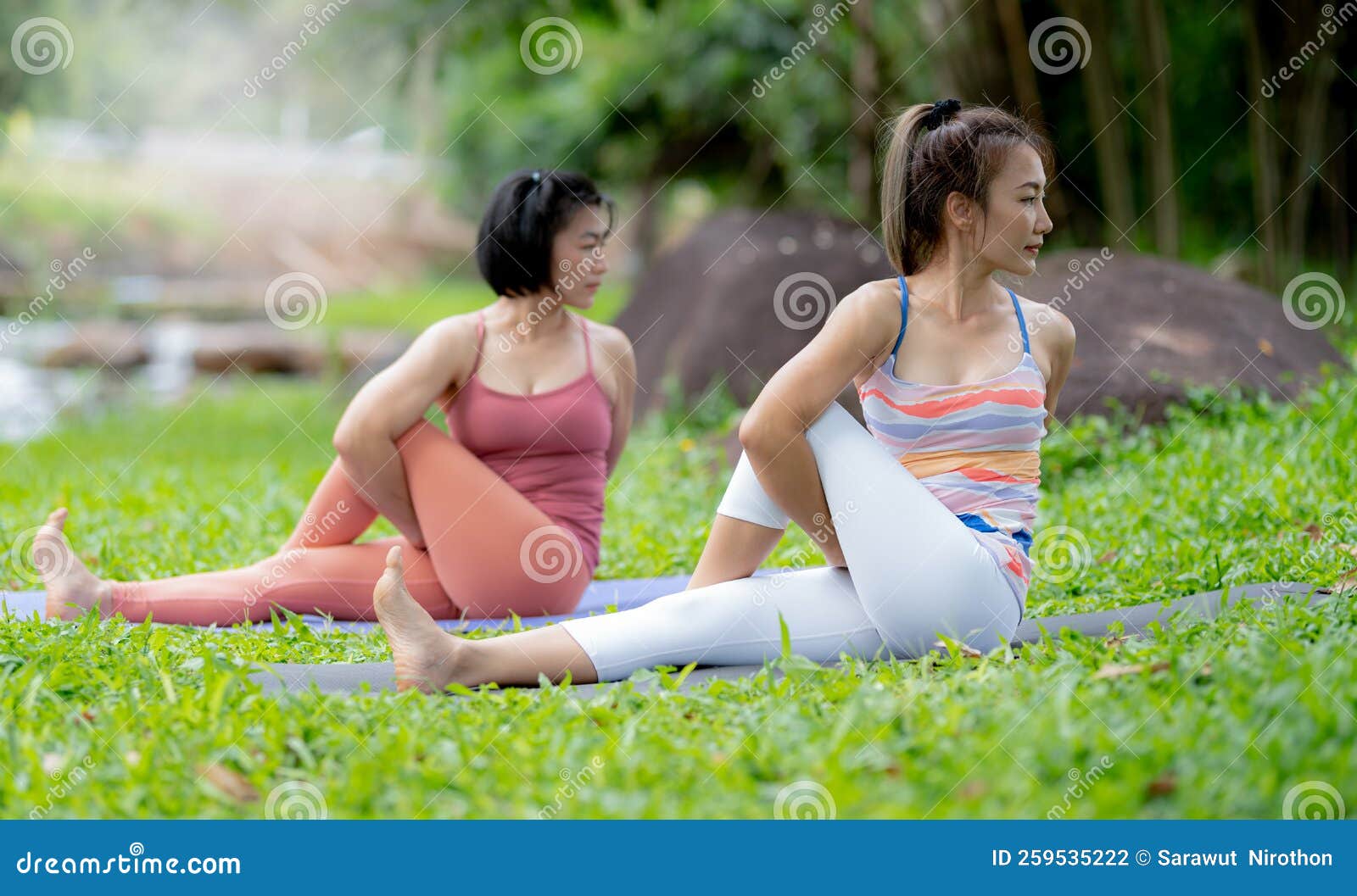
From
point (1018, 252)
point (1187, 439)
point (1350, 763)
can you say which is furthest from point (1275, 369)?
point (1350, 763)

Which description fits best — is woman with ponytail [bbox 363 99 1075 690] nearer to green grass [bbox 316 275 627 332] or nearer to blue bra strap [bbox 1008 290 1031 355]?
blue bra strap [bbox 1008 290 1031 355]

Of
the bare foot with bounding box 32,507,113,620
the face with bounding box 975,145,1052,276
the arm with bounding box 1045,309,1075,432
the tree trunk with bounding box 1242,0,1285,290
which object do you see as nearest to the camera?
the face with bounding box 975,145,1052,276

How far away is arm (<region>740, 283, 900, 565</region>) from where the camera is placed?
93.2 inches

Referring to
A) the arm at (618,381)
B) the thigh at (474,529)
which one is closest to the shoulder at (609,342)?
the arm at (618,381)

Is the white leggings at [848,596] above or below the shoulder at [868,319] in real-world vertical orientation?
below

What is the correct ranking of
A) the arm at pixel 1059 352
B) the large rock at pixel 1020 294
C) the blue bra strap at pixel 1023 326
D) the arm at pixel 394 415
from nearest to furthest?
1. the blue bra strap at pixel 1023 326
2. the arm at pixel 1059 352
3. the arm at pixel 394 415
4. the large rock at pixel 1020 294

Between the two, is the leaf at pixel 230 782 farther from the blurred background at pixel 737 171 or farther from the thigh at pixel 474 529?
the blurred background at pixel 737 171

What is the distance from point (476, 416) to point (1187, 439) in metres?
2.51

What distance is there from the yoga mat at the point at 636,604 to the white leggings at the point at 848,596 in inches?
2.8

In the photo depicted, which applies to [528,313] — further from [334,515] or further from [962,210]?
[962,210]

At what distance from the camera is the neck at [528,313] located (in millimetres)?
3301

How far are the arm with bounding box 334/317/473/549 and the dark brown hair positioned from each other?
117cm

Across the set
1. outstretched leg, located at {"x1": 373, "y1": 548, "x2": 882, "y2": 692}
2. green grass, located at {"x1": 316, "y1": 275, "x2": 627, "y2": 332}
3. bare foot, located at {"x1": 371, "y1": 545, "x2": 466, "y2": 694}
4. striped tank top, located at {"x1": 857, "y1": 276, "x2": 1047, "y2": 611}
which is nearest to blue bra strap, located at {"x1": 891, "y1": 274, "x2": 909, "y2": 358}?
striped tank top, located at {"x1": 857, "y1": 276, "x2": 1047, "y2": 611}

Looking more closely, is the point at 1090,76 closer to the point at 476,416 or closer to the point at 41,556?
the point at 476,416
